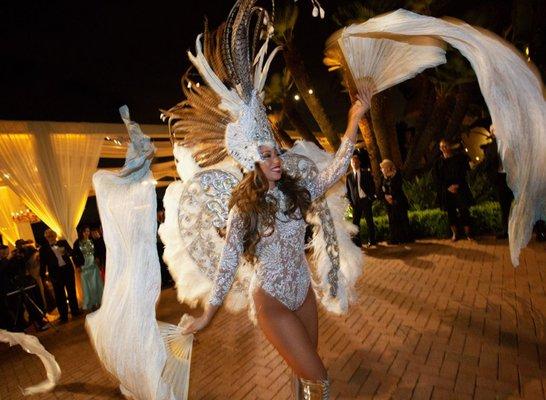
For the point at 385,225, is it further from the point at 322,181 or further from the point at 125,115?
the point at 125,115

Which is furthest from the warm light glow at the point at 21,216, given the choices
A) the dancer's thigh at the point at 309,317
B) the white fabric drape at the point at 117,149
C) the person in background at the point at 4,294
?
the dancer's thigh at the point at 309,317

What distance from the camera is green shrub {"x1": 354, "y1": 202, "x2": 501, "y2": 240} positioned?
7973mm

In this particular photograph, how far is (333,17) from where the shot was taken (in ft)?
40.0

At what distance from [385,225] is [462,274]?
135 inches

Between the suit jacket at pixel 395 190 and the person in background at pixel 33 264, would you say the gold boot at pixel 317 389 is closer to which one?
the suit jacket at pixel 395 190

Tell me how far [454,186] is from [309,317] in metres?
6.10

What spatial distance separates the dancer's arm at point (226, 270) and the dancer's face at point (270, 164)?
0.31m

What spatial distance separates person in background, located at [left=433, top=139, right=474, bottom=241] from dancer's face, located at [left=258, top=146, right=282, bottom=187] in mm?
6029

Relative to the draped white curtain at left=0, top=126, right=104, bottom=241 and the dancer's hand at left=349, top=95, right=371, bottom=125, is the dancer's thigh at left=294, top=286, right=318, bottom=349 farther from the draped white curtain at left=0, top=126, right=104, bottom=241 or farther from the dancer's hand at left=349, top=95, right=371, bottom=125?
the draped white curtain at left=0, top=126, right=104, bottom=241

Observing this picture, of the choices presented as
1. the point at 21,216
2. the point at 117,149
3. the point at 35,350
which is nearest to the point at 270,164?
the point at 35,350

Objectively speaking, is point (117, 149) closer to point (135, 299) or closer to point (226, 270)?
point (135, 299)

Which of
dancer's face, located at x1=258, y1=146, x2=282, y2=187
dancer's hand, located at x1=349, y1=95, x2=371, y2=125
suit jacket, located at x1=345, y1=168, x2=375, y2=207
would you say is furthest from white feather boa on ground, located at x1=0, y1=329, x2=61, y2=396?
suit jacket, located at x1=345, y1=168, x2=375, y2=207

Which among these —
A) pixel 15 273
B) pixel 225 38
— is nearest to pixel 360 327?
pixel 225 38

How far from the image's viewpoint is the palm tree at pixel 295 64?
11875 mm
